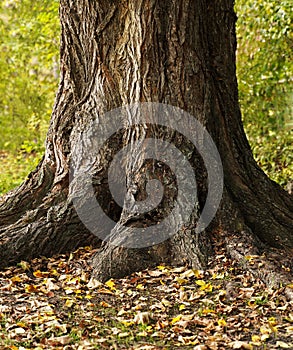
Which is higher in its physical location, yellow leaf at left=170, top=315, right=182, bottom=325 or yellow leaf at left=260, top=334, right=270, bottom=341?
yellow leaf at left=260, top=334, right=270, bottom=341

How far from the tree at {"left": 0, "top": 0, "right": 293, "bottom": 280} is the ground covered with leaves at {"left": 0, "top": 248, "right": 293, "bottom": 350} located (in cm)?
18

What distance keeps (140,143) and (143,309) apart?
1460mm

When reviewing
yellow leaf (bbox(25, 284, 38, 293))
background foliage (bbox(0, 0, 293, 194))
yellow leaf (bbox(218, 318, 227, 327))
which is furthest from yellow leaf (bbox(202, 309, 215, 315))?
background foliage (bbox(0, 0, 293, 194))

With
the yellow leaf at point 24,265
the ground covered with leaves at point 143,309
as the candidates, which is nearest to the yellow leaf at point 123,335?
the ground covered with leaves at point 143,309

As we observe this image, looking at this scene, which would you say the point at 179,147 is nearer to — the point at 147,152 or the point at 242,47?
the point at 147,152

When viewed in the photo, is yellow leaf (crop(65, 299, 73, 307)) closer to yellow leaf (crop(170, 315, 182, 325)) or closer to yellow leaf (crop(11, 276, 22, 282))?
yellow leaf (crop(11, 276, 22, 282))

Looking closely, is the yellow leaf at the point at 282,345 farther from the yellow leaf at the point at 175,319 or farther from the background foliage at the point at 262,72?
the background foliage at the point at 262,72

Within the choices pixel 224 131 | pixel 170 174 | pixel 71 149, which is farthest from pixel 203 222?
pixel 71 149

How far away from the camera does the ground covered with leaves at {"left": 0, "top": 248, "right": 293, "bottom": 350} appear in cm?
384

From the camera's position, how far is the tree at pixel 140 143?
5047 millimetres

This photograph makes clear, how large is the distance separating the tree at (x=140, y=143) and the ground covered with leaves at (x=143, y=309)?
0.18 metres

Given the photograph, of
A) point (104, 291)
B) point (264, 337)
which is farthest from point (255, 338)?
point (104, 291)

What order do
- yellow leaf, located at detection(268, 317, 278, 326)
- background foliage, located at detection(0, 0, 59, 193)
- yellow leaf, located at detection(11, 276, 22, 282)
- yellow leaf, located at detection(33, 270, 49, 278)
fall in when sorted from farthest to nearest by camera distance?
background foliage, located at detection(0, 0, 59, 193)
yellow leaf, located at detection(33, 270, 49, 278)
yellow leaf, located at detection(11, 276, 22, 282)
yellow leaf, located at detection(268, 317, 278, 326)

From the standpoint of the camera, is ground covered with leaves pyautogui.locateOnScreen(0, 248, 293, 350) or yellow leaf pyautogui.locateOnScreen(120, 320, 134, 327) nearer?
ground covered with leaves pyautogui.locateOnScreen(0, 248, 293, 350)
